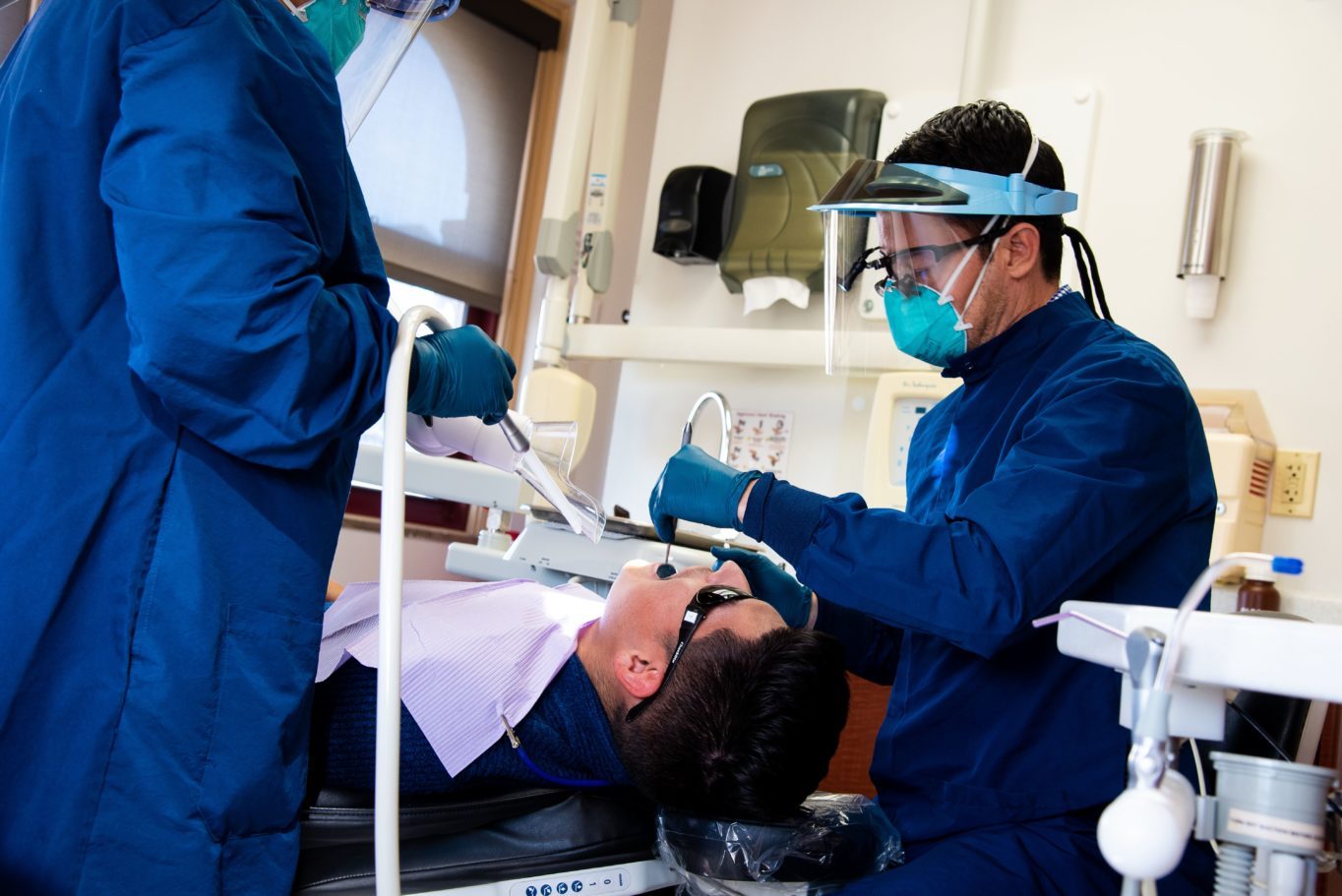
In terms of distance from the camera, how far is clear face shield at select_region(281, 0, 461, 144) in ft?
4.41

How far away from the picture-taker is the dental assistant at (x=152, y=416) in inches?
40.8

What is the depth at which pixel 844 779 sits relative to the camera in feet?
7.90

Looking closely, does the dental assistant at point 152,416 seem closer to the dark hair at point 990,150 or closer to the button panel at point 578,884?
the button panel at point 578,884

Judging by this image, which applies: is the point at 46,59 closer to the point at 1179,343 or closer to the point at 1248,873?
the point at 1248,873

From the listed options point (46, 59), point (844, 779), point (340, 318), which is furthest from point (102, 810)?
point (844, 779)

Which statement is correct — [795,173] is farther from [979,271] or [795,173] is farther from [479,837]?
[479,837]

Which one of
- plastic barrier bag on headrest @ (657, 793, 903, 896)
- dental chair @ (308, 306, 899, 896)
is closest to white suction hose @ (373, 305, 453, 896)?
dental chair @ (308, 306, 899, 896)

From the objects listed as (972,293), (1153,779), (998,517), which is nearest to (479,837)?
(998,517)

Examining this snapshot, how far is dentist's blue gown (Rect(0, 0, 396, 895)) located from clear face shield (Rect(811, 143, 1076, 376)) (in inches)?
27.5

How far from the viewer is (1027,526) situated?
48.8 inches

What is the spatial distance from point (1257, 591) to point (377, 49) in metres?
1.98

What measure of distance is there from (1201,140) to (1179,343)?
0.46 meters

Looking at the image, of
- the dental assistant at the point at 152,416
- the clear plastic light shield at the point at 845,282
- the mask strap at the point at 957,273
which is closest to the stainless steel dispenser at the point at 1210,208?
the clear plastic light shield at the point at 845,282

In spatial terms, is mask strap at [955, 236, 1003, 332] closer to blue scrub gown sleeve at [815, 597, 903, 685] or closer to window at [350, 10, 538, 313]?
blue scrub gown sleeve at [815, 597, 903, 685]
